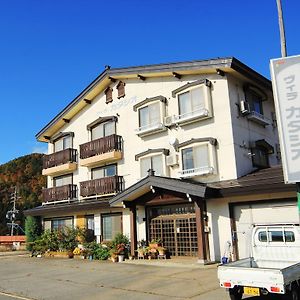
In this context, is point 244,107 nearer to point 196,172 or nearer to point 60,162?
A: point 196,172

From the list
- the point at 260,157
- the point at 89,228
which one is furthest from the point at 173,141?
the point at 89,228

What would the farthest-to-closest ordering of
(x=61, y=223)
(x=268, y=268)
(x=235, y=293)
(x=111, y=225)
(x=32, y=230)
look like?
(x=32, y=230) < (x=61, y=223) < (x=111, y=225) < (x=235, y=293) < (x=268, y=268)

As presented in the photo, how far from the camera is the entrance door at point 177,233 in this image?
1712cm

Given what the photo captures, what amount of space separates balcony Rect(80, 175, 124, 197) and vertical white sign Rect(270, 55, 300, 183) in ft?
43.7

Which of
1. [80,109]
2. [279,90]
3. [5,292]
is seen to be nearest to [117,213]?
[80,109]

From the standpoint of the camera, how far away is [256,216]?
50.2 ft

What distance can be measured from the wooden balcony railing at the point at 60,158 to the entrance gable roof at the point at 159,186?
7.65 m

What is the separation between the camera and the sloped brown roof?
13875mm

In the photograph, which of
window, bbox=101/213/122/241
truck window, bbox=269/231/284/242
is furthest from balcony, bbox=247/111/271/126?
truck window, bbox=269/231/284/242

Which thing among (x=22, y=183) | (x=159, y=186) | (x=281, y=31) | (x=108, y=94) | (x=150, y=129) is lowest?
(x=159, y=186)

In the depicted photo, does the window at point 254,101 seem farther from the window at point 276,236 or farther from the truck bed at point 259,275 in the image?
the truck bed at point 259,275

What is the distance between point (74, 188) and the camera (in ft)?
81.8

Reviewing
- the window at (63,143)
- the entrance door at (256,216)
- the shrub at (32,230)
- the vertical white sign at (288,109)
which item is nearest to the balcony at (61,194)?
the shrub at (32,230)

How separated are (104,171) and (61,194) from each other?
4.03 metres
